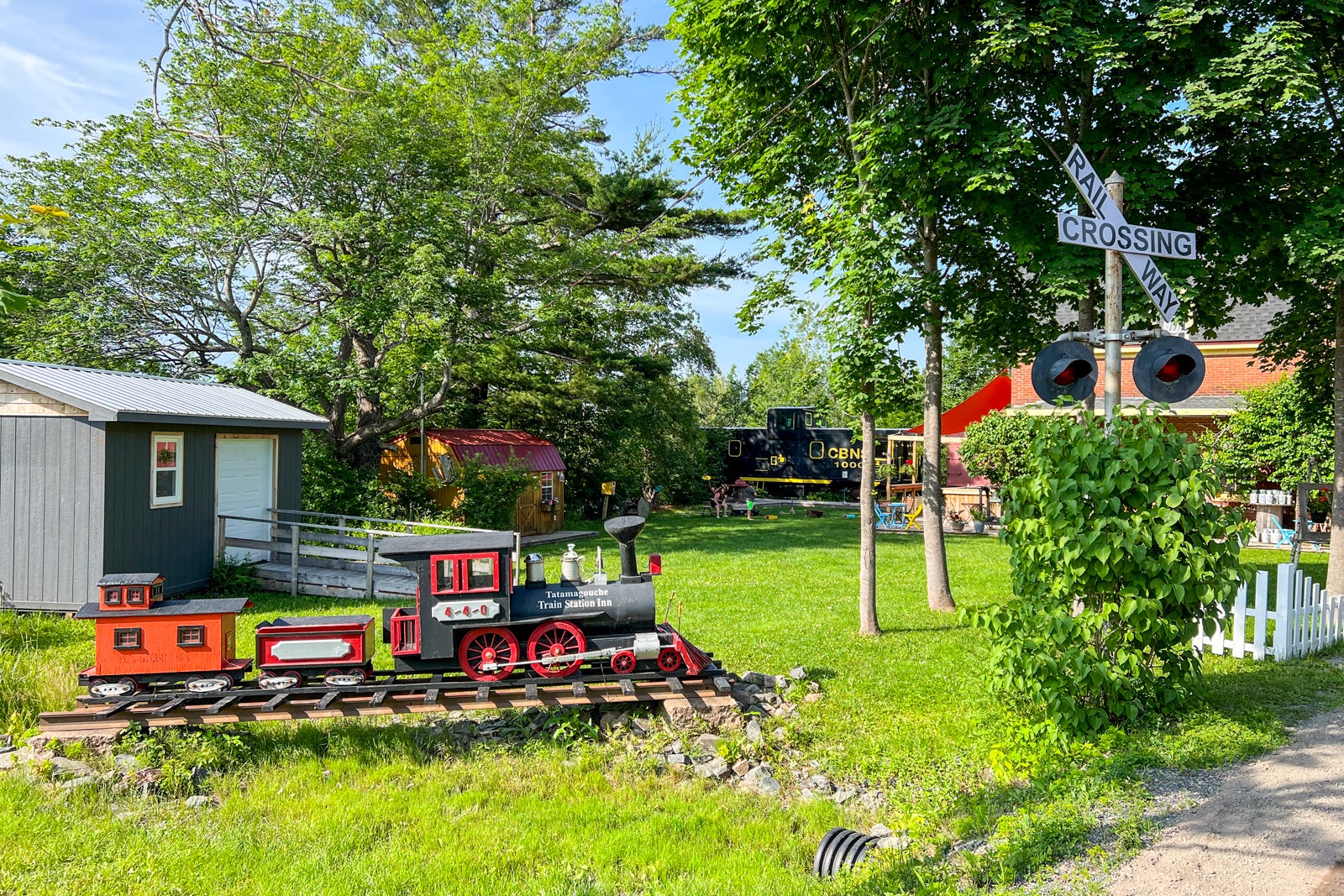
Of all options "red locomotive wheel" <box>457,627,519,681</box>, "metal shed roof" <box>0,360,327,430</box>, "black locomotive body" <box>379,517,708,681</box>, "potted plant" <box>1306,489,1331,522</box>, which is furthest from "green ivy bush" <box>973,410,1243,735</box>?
"potted plant" <box>1306,489,1331,522</box>

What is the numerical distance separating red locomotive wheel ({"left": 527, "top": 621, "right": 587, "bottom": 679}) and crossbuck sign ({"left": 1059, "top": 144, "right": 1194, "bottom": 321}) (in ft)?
17.4

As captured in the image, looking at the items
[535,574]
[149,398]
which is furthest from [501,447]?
[535,574]

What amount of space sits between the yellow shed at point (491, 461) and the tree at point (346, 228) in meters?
0.95

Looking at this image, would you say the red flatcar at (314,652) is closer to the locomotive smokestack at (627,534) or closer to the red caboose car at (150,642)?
the red caboose car at (150,642)

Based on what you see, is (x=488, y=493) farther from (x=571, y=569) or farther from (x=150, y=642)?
(x=150, y=642)

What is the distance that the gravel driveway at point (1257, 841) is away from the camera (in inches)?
160

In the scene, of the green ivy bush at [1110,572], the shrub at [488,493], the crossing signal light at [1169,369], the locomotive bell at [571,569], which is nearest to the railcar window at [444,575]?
the locomotive bell at [571,569]

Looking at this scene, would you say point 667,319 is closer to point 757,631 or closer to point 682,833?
point 757,631

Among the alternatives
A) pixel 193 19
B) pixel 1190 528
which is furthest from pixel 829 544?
pixel 193 19

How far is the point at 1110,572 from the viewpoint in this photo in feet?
19.6

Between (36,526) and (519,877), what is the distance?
10728 millimetres

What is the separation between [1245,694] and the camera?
743 cm

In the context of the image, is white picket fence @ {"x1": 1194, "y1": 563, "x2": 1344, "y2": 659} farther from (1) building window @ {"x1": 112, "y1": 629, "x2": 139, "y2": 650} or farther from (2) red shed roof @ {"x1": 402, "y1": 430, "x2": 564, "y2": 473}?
(2) red shed roof @ {"x1": 402, "y1": 430, "x2": 564, "y2": 473}

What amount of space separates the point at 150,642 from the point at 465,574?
2701 mm
